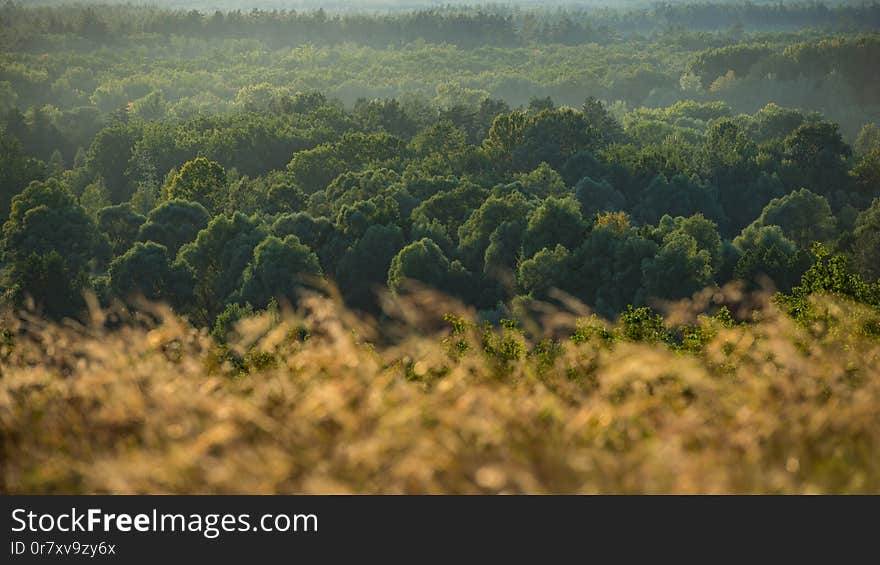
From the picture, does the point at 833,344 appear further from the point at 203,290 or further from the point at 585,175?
the point at 585,175

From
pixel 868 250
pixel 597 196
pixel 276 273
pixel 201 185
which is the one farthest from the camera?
pixel 597 196

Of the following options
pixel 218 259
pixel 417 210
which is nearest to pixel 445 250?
pixel 417 210

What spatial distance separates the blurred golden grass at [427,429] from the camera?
961 centimetres

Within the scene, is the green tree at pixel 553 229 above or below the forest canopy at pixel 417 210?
above

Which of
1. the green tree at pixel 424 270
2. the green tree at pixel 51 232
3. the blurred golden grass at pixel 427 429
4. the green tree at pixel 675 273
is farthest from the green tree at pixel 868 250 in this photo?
the blurred golden grass at pixel 427 429

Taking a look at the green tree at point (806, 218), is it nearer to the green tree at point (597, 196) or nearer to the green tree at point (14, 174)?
the green tree at point (597, 196)

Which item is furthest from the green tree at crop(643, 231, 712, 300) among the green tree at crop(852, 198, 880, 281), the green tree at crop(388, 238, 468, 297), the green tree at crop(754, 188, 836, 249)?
the green tree at crop(754, 188, 836, 249)

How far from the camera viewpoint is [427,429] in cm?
1029

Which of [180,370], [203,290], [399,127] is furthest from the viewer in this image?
[399,127]

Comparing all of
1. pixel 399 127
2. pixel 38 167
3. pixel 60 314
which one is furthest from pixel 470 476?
pixel 399 127

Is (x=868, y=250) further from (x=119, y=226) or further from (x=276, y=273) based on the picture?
(x=119, y=226)

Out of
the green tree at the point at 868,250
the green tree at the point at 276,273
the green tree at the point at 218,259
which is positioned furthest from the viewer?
the green tree at the point at 868,250
